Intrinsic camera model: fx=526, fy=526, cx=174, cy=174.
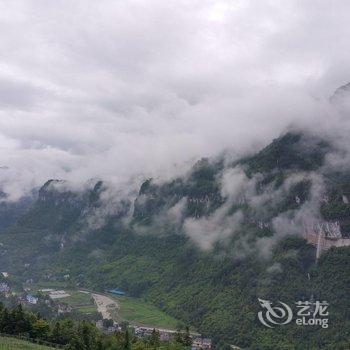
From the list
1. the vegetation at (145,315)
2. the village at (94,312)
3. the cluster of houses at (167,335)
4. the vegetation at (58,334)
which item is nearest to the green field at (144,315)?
the vegetation at (145,315)

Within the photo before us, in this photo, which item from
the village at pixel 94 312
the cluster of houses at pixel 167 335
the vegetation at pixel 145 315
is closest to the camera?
the cluster of houses at pixel 167 335

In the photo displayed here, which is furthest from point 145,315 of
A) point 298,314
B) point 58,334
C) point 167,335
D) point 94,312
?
point 58,334

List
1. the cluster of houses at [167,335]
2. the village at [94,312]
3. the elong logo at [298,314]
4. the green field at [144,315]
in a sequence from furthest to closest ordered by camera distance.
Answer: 1. the green field at [144,315]
2. the village at [94,312]
3. the cluster of houses at [167,335]
4. the elong logo at [298,314]

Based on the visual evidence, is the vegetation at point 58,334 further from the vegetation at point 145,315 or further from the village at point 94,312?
the vegetation at point 145,315

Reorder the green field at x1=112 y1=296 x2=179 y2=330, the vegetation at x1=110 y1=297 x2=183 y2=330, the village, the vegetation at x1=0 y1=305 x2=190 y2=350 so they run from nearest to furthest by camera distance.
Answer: the vegetation at x1=0 y1=305 x2=190 y2=350
the village
the vegetation at x1=110 y1=297 x2=183 y2=330
the green field at x1=112 y1=296 x2=179 y2=330

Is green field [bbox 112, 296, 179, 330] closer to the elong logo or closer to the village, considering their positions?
the village

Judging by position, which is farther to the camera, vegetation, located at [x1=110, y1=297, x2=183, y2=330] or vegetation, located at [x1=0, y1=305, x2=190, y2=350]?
vegetation, located at [x1=110, y1=297, x2=183, y2=330]

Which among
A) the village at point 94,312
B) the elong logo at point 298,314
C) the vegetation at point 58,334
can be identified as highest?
the elong logo at point 298,314

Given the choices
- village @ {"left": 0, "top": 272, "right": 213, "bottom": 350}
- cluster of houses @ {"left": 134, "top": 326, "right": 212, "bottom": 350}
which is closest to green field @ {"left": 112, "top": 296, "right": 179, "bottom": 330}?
village @ {"left": 0, "top": 272, "right": 213, "bottom": 350}

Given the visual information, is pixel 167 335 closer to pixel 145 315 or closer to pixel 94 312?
pixel 145 315
